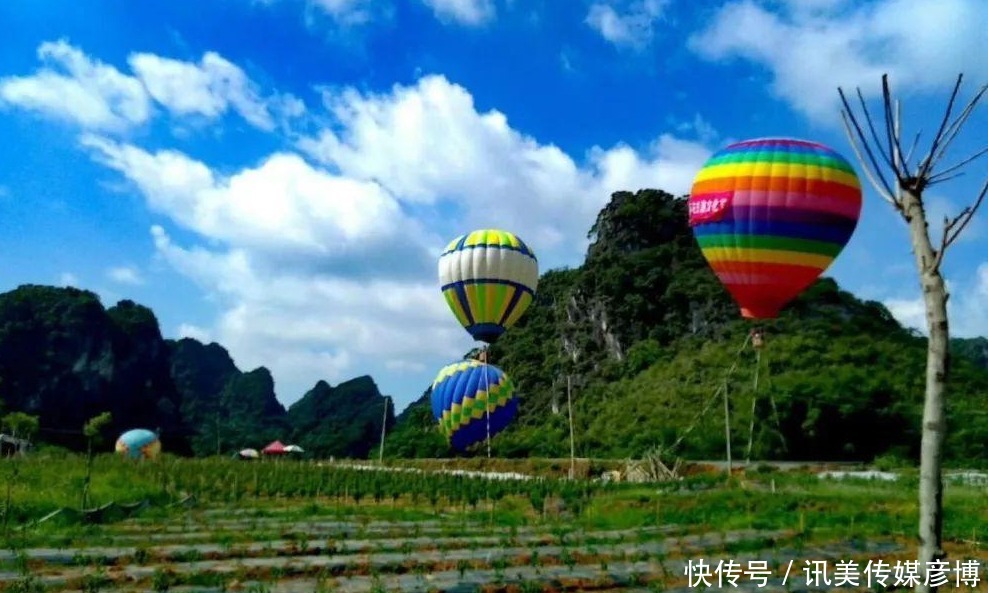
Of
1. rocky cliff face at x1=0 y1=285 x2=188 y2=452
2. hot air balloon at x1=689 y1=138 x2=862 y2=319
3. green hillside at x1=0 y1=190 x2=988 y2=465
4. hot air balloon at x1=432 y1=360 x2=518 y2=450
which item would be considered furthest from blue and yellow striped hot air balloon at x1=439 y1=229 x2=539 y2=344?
rocky cliff face at x1=0 y1=285 x2=188 y2=452

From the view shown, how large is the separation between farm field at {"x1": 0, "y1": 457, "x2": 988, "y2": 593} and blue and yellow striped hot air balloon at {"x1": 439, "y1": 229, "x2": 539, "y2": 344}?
39.4 ft

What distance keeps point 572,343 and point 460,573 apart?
179ft

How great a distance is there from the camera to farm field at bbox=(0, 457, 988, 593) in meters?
9.88

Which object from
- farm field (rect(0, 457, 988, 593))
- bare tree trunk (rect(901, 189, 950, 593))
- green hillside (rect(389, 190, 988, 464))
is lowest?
farm field (rect(0, 457, 988, 593))

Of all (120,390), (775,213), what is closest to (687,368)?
(775,213)

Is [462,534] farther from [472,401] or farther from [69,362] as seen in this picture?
[69,362]

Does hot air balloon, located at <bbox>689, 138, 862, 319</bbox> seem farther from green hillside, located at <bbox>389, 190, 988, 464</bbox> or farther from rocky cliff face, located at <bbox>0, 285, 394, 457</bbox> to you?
rocky cliff face, located at <bbox>0, 285, 394, 457</bbox>

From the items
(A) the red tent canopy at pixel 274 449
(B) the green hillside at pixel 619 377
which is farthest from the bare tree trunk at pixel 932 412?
(A) the red tent canopy at pixel 274 449

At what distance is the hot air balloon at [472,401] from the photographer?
35.7m

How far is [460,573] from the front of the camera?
10219 millimetres

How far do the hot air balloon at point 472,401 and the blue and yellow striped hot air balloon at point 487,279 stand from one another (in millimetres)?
1584

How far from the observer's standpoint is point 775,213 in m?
22.2

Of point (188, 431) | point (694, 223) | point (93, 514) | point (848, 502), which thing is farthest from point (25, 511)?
point (188, 431)

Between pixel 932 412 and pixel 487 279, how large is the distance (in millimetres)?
29724
